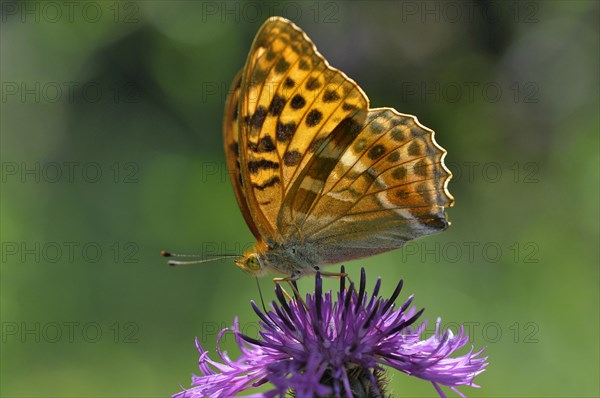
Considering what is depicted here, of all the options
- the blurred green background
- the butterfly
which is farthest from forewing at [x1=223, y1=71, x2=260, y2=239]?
the blurred green background

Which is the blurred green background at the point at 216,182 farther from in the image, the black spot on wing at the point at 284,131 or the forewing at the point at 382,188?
the black spot on wing at the point at 284,131

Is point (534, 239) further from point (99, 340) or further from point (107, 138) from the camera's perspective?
point (107, 138)

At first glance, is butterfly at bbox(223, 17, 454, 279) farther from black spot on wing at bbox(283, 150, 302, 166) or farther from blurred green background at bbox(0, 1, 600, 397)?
blurred green background at bbox(0, 1, 600, 397)

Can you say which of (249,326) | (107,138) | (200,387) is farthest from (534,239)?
(107,138)

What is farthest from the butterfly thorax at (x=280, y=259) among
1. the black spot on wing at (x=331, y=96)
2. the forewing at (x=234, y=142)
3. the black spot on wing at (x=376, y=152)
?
the black spot on wing at (x=331, y=96)

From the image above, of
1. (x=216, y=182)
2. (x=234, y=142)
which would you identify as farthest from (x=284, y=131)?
(x=216, y=182)

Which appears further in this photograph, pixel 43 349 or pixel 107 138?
pixel 107 138

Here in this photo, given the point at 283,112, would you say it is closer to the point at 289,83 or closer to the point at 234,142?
the point at 289,83

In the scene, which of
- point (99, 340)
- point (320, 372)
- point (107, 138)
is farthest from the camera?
point (107, 138)
